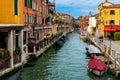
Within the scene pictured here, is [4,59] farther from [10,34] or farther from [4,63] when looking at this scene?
[10,34]

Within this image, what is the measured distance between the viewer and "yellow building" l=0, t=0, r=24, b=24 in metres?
23.0

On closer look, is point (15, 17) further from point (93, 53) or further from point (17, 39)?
point (93, 53)

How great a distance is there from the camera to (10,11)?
24.0 metres

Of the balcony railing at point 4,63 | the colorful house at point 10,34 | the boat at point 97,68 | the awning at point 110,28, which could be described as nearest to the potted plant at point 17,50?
the colorful house at point 10,34

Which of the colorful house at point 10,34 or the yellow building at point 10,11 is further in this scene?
the yellow building at point 10,11

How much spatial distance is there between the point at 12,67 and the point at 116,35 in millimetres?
42316

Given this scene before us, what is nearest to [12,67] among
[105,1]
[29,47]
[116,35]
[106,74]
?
[106,74]

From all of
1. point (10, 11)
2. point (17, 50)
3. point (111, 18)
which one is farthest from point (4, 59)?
point (111, 18)

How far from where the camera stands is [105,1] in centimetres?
8494

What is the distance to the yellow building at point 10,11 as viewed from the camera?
2295cm

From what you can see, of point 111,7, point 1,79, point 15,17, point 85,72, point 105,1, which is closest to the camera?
point 1,79

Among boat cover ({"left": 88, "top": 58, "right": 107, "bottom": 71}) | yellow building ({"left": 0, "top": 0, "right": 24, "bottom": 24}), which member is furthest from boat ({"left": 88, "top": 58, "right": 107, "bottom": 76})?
yellow building ({"left": 0, "top": 0, "right": 24, "bottom": 24})

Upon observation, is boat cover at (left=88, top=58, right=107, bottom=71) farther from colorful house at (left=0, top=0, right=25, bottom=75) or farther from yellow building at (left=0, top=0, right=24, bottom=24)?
yellow building at (left=0, top=0, right=24, bottom=24)

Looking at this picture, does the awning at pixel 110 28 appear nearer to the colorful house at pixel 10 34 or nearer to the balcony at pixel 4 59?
the colorful house at pixel 10 34
